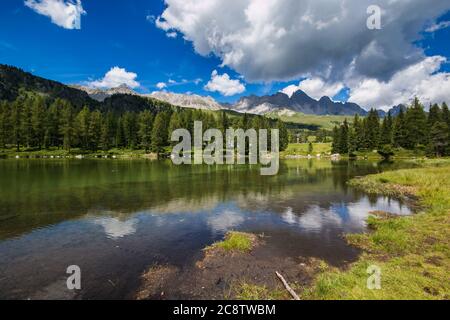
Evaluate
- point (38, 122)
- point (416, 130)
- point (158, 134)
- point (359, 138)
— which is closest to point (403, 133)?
point (416, 130)

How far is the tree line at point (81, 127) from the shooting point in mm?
115625

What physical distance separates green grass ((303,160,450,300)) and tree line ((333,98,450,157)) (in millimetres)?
91922

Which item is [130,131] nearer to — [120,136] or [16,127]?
[120,136]

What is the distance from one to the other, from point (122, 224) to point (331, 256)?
1669 centimetres

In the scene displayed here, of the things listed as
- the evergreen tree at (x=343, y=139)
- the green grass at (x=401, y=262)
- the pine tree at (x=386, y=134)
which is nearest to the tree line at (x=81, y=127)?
the evergreen tree at (x=343, y=139)

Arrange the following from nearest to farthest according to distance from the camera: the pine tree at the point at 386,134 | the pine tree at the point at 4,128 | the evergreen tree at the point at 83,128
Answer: the pine tree at the point at 4,128 < the evergreen tree at the point at 83,128 < the pine tree at the point at 386,134

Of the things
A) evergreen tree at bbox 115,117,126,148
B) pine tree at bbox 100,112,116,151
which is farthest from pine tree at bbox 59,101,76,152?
evergreen tree at bbox 115,117,126,148

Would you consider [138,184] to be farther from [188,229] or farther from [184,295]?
[184,295]

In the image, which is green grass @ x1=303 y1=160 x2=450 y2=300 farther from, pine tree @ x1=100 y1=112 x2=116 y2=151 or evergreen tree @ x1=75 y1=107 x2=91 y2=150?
evergreen tree @ x1=75 y1=107 x2=91 y2=150

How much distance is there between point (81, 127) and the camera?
125 meters

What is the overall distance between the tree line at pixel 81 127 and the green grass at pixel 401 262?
118 metres

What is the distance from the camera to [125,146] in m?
144

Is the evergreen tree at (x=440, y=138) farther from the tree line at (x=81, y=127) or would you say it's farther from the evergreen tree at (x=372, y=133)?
the tree line at (x=81, y=127)

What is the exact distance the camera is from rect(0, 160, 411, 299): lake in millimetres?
13719
